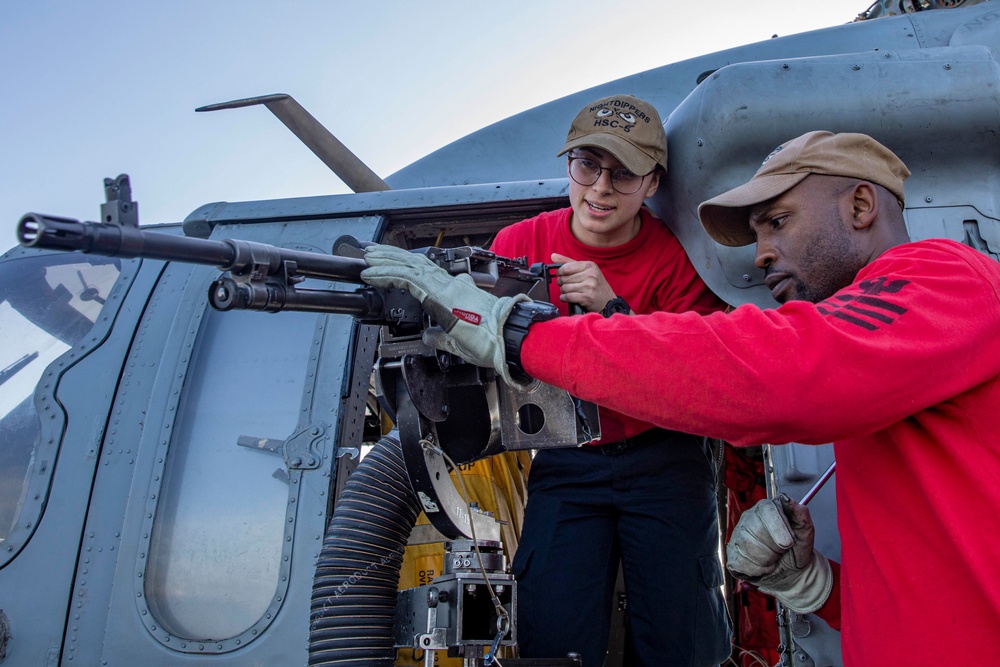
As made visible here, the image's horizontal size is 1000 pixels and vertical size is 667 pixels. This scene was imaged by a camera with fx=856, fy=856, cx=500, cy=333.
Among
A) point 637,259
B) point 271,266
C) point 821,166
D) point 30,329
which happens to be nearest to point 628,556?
point 637,259

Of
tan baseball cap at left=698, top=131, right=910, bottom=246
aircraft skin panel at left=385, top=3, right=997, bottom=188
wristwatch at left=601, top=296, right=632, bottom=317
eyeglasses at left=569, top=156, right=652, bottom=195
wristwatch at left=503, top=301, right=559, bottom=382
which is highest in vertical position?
aircraft skin panel at left=385, top=3, right=997, bottom=188

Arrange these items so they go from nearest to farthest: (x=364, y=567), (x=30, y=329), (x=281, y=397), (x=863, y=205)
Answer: (x=863, y=205) < (x=364, y=567) < (x=281, y=397) < (x=30, y=329)

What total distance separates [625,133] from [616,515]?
4.08ft

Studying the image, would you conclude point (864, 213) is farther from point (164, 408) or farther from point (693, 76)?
point (693, 76)

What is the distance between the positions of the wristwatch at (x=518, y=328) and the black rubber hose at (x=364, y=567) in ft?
2.87

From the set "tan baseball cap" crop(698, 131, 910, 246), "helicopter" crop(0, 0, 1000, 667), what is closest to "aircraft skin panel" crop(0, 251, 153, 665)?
"helicopter" crop(0, 0, 1000, 667)

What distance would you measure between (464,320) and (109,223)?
78 cm

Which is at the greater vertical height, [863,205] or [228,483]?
[863,205]

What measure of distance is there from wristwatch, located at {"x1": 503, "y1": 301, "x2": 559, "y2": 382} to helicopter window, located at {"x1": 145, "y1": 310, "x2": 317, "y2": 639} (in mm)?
1579

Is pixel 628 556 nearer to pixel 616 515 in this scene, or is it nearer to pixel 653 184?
pixel 616 515

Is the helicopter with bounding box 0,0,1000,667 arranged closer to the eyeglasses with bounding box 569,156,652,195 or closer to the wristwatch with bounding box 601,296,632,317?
the eyeglasses with bounding box 569,156,652,195

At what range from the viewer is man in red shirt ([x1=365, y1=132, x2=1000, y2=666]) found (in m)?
1.70

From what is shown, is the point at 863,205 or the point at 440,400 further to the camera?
the point at 440,400

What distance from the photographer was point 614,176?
284cm
